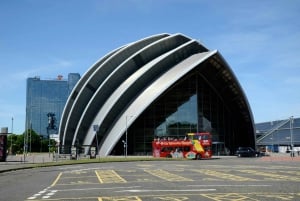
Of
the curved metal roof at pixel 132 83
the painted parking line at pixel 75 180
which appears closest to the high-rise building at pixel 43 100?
the curved metal roof at pixel 132 83

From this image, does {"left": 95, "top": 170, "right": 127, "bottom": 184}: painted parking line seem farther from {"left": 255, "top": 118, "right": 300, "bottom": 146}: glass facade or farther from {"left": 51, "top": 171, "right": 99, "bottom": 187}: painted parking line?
{"left": 255, "top": 118, "right": 300, "bottom": 146}: glass facade

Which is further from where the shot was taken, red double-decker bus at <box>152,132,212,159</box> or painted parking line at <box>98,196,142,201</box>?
red double-decker bus at <box>152,132,212,159</box>

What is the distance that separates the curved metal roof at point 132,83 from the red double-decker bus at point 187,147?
8.73 meters

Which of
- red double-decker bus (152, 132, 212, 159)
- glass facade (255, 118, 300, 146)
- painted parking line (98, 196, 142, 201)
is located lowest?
painted parking line (98, 196, 142, 201)

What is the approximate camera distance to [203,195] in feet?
48.4

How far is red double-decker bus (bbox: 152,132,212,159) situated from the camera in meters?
61.1

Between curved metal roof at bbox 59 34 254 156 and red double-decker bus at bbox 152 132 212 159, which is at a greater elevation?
curved metal roof at bbox 59 34 254 156

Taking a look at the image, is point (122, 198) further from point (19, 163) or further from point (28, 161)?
point (28, 161)

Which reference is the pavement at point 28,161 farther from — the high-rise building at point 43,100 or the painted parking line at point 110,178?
the high-rise building at point 43,100

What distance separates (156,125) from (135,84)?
8.49 m

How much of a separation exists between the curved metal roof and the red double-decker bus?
28.6 feet

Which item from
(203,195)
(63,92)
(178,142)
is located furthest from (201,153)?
(63,92)

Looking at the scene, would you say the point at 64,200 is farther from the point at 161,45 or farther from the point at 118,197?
the point at 161,45

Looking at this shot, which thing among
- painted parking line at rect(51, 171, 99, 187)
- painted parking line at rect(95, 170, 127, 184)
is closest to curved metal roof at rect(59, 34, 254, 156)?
painted parking line at rect(95, 170, 127, 184)
